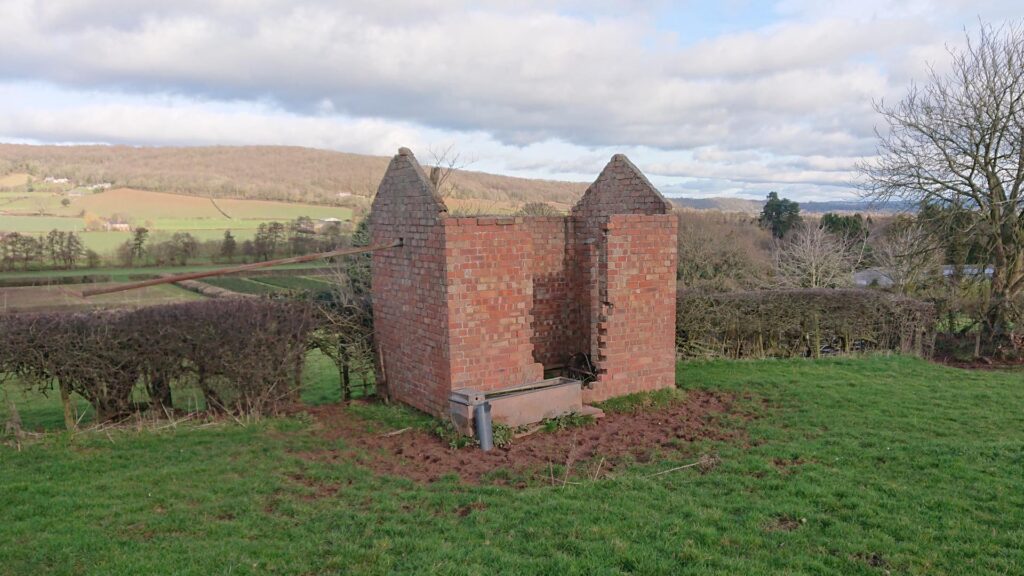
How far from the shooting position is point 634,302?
948cm

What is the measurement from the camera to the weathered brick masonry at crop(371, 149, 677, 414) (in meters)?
8.32

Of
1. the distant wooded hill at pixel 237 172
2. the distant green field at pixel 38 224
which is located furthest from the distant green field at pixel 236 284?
the distant green field at pixel 38 224

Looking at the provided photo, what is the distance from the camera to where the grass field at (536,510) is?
180 inches

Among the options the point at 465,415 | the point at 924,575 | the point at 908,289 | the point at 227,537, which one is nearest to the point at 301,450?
the point at 465,415

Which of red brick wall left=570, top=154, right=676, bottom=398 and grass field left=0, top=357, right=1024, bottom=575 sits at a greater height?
red brick wall left=570, top=154, right=676, bottom=398

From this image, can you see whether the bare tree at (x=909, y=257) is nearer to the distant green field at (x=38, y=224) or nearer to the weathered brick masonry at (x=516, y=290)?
the weathered brick masonry at (x=516, y=290)

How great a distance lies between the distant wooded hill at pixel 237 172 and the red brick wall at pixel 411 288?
29977 mm

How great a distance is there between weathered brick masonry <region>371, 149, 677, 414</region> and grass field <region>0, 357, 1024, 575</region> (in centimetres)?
183

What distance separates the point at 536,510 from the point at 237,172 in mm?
64678

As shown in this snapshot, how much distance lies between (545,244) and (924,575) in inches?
298

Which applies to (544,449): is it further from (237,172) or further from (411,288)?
(237,172)

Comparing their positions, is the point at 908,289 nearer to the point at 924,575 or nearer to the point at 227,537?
the point at 924,575

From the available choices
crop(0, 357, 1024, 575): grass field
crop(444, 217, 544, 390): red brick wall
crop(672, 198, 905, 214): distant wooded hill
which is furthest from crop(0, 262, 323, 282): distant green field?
crop(672, 198, 905, 214): distant wooded hill

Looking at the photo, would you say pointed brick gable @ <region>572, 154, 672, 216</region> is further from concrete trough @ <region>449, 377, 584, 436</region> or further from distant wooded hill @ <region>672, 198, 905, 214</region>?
distant wooded hill @ <region>672, 198, 905, 214</region>
